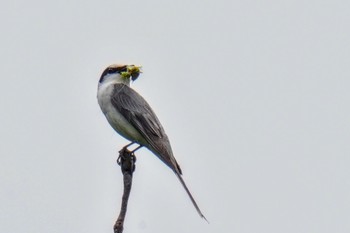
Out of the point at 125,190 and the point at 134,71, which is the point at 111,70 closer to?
the point at 134,71

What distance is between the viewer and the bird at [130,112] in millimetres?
9242

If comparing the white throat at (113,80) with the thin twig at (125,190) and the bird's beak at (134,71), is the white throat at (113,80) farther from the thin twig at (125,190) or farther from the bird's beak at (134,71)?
Answer: the thin twig at (125,190)

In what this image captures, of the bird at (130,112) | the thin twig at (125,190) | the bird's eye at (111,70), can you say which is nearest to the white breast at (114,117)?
the bird at (130,112)

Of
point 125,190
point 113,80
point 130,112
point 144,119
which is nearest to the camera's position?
point 125,190

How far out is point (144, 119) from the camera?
9570mm

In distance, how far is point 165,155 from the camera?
891 centimetres

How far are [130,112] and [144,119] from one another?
25 centimetres

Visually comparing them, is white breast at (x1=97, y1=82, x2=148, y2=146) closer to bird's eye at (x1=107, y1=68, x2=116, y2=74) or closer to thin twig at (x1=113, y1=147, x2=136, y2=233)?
bird's eye at (x1=107, y1=68, x2=116, y2=74)

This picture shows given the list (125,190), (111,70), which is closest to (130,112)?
(111,70)

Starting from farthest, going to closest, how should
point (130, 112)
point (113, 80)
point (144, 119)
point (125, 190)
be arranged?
1. point (113, 80)
2. point (130, 112)
3. point (144, 119)
4. point (125, 190)

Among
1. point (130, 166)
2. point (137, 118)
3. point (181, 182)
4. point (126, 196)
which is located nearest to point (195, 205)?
point (181, 182)

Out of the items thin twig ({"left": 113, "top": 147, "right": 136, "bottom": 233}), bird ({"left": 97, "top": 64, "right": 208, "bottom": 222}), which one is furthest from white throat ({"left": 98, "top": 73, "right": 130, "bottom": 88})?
thin twig ({"left": 113, "top": 147, "right": 136, "bottom": 233})

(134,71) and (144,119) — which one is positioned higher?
(134,71)

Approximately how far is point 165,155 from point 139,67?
4.03 feet
